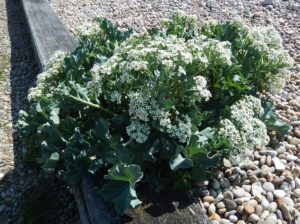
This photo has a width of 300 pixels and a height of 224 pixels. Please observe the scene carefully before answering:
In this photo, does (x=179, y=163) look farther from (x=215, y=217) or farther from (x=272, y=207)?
(x=272, y=207)

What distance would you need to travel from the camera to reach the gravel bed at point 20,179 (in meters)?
2.73

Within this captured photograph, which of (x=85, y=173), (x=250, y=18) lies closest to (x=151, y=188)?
(x=85, y=173)

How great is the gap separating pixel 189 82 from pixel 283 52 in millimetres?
695

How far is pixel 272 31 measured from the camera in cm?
264

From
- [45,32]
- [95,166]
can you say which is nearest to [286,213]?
[95,166]

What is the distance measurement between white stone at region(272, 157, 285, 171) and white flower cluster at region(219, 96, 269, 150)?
260mm

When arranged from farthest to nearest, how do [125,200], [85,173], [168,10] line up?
[168,10] < [85,173] < [125,200]

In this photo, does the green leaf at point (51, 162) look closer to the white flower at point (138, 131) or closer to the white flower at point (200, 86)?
the white flower at point (138, 131)

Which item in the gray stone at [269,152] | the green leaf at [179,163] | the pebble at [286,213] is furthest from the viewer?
the gray stone at [269,152]

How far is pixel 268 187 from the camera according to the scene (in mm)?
2340

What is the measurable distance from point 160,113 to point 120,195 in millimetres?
448

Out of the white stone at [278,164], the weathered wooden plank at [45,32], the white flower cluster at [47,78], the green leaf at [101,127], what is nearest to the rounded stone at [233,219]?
the white stone at [278,164]

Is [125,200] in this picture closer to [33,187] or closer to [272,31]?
[33,187]

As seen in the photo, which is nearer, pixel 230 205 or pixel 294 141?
pixel 230 205
